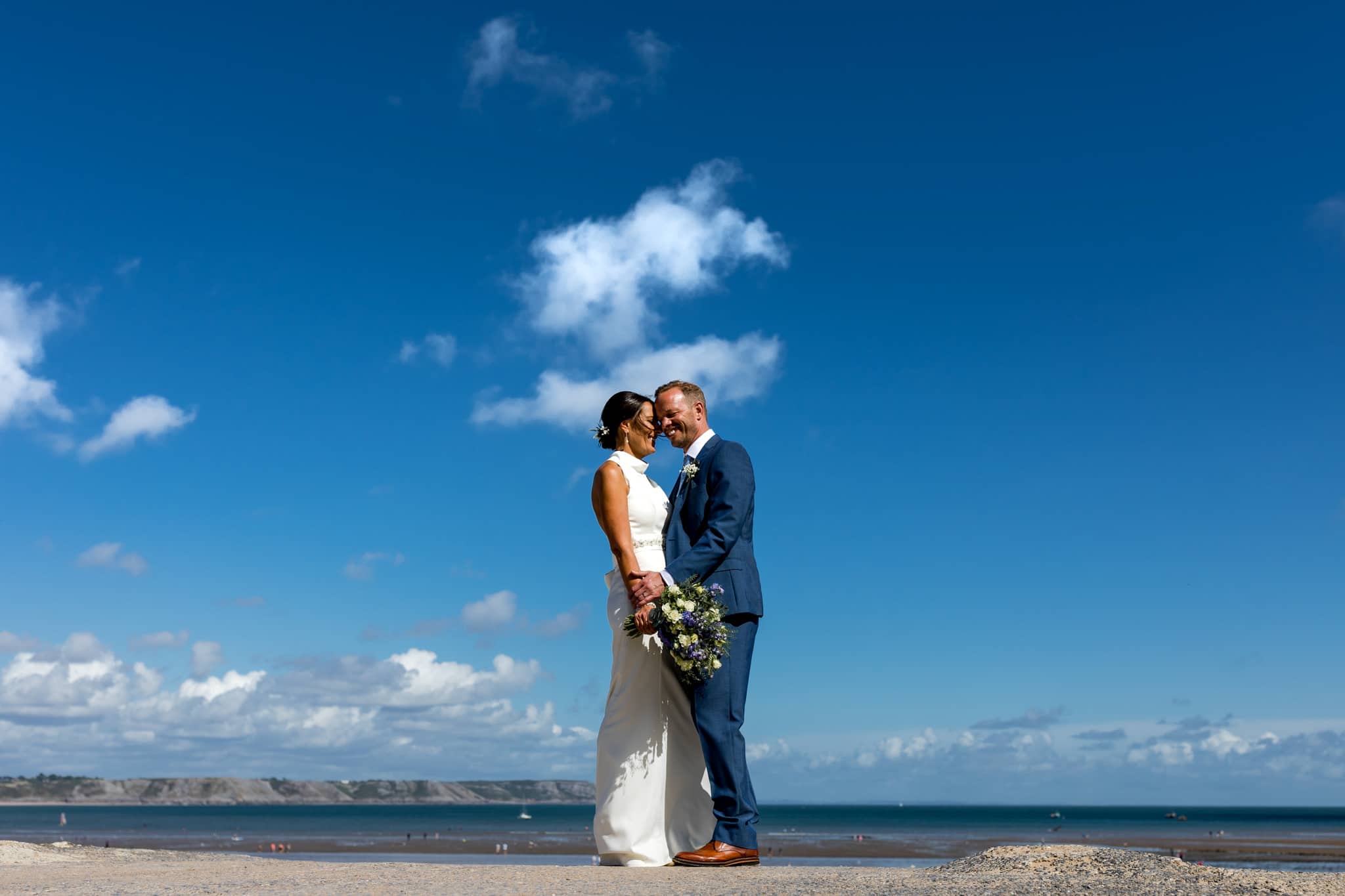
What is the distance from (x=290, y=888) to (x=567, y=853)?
42.2m

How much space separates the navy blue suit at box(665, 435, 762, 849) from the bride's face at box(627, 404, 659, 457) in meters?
0.51

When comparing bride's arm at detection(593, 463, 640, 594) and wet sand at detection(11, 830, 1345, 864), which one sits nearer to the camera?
bride's arm at detection(593, 463, 640, 594)

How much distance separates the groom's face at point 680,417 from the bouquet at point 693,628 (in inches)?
38.8

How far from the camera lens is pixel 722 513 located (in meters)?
6.55

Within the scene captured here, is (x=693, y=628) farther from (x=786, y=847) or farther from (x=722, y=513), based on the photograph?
(x=786, y=847)

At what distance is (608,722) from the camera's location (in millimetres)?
6949

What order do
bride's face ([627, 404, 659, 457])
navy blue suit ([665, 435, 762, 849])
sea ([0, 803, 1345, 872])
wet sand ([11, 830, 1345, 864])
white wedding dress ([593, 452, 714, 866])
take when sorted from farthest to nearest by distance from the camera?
1. wet sand ([11, 830, 1345, 864])
2. sea ([0, 803, 1345, 872])
3. bride's face ([627, 404, 659, 457])
4. white wedding dress ([593, 452, 714, 866])
5. navy blue suit ([665, 435, 762, 849])

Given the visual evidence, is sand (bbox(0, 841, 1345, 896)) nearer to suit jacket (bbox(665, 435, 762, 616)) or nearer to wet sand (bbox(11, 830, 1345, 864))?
suit jacket (bbox(665, 435, 762, 616))

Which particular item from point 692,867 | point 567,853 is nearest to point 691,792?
point 692,867

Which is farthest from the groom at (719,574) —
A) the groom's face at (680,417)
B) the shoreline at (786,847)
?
the shoreline at (786,847)

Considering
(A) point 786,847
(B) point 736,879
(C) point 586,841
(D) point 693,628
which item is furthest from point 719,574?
(C) point 586,841

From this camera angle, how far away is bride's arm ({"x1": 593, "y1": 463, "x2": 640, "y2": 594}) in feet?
22.1

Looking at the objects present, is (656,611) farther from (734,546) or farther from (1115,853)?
(1115,853)

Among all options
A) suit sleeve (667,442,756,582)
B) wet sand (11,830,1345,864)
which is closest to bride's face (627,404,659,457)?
suit sleeve (667,442,756,582)
